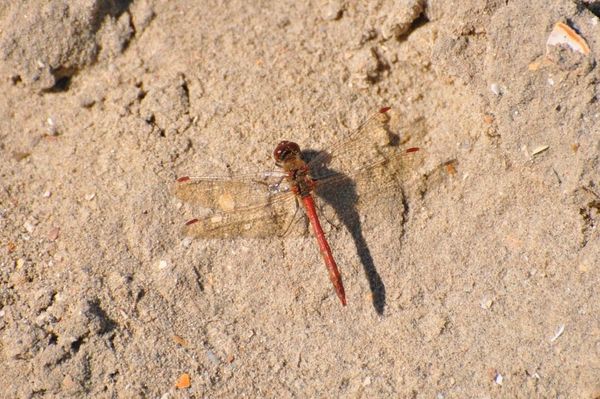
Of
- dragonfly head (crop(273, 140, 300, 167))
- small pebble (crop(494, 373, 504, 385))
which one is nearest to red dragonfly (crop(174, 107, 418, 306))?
dragonfly head (crop(273, 140, 300, 167))

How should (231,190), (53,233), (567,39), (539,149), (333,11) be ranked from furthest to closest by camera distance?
(333,11) → (231,190) → (53,233) → (539,149) → (567,39)

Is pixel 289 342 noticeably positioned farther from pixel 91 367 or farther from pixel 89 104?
pixel 89 104

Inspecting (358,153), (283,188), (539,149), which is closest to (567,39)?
(539,149)

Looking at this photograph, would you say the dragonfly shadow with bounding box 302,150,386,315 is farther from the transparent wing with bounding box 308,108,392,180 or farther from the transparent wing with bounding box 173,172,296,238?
the transparent wing with bounding box 173,172,296,238

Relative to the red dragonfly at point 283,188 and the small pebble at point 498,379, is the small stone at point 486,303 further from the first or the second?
the red dragonfly at point 283,188

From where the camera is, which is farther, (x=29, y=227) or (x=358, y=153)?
(x=358, y=153)

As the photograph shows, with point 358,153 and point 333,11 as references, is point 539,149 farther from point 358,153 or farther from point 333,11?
point 333,11

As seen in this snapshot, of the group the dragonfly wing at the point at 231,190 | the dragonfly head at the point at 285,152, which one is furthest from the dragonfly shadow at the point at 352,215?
the dragonfly wing at the point at 231,190

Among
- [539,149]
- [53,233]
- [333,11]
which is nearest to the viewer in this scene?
[539,149]
